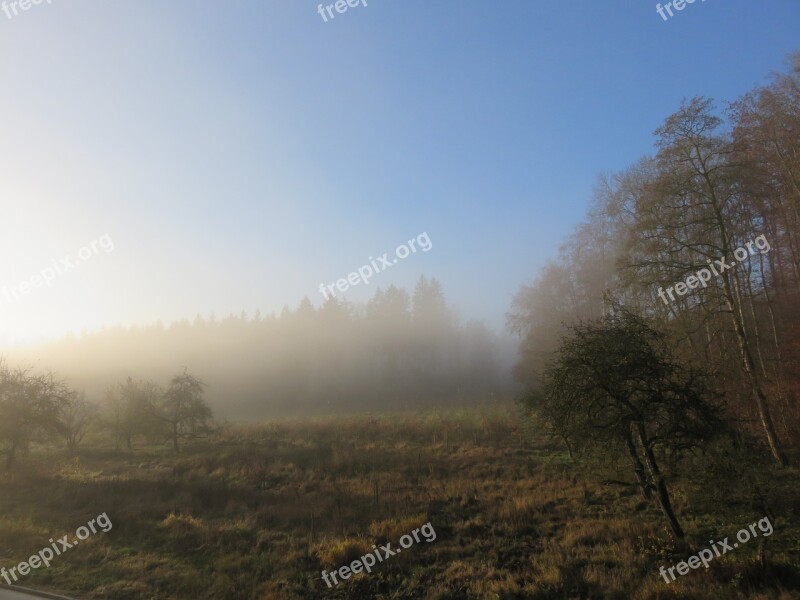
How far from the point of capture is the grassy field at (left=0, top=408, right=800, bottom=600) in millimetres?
9008

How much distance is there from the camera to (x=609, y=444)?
10242mm

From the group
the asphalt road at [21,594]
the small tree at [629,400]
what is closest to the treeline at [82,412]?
the asphalt road at [21,594]

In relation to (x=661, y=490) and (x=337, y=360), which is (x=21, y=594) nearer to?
(x=661, y=490)

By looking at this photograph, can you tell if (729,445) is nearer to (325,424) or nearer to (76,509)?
(76,509)

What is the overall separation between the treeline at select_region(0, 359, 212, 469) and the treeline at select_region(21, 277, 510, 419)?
21372mm

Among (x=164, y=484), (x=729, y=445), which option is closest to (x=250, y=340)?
(x=164, y=484)

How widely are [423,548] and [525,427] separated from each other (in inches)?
640

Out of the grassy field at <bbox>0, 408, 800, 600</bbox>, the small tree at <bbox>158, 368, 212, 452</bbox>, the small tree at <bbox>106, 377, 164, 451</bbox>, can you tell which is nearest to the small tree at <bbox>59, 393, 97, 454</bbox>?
the small tree at <bbox>106, 377, 164, 451</bbox>

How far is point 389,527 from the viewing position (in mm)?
13055

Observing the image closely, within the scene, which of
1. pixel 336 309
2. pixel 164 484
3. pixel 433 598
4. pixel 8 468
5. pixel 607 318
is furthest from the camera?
pixel 336 309

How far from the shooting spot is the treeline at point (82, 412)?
86.2 feet

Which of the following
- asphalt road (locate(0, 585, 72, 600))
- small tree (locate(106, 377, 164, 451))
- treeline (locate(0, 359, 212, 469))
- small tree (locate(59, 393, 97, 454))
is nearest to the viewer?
asphalt road (locate(0, 585, 72, 600))

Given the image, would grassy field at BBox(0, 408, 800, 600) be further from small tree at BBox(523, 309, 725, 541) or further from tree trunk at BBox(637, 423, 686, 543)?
small tree at BBox(523, 309, 725, 541)

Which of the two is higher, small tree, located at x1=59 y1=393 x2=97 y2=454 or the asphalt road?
small tree, located at x1=59 y1=393 x2=97 y2=454
